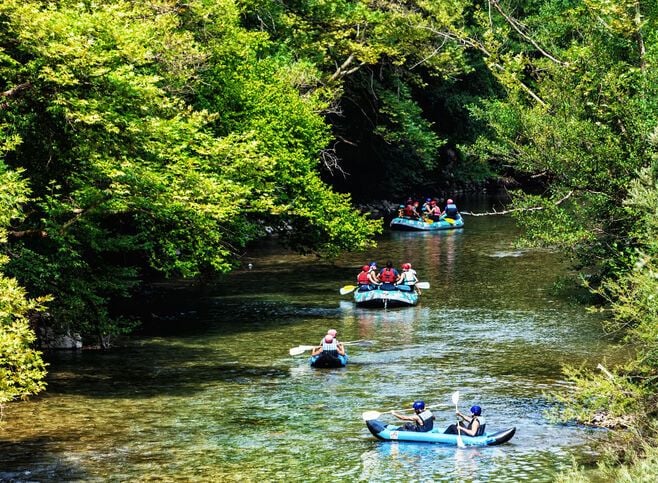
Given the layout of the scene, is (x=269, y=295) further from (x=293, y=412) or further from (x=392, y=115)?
(x=392, y=115)

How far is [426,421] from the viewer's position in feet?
65.5

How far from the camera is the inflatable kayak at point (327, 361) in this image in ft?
84.2

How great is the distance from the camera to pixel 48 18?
22.0m

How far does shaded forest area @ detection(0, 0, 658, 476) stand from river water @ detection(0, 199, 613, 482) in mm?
1158

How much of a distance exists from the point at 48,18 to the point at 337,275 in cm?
1987

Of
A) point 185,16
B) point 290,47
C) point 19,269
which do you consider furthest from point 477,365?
point 290,47

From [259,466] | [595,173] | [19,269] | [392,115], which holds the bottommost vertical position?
[259,466]

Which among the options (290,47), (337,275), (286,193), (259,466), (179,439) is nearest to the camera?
(259,466)

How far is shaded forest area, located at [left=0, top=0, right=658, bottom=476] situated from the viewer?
19.0 metres

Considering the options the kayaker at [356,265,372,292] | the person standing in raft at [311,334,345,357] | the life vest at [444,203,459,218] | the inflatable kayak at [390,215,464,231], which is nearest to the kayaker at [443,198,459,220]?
the life vest at [444,203,459,218]

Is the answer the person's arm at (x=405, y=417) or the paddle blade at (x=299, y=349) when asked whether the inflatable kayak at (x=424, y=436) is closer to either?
the person's arm at (x=405, y=417)

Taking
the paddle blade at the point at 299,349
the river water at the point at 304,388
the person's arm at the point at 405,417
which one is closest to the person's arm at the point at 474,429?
the river water at the point at 304,388

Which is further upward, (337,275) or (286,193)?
(286,193)

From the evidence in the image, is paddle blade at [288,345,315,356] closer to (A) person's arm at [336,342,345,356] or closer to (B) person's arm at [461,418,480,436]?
(A) person's arm at [336,342,345,356]
